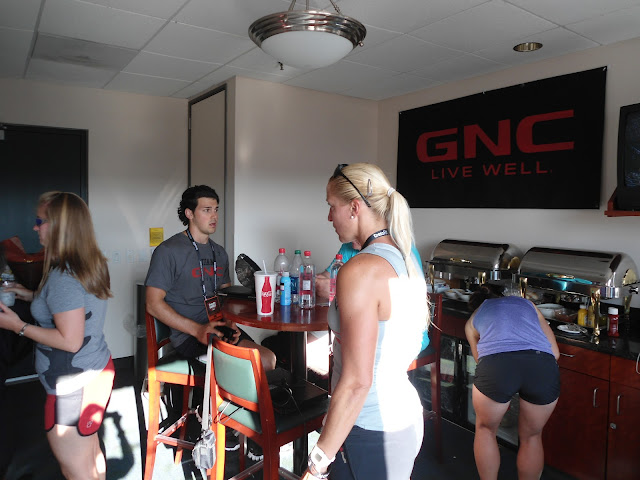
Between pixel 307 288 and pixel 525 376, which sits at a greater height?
pixel 307 288

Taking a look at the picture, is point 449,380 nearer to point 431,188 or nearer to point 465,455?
point 465,455

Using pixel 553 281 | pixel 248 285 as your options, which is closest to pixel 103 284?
pixel 248 285

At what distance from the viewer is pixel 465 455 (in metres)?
2.91

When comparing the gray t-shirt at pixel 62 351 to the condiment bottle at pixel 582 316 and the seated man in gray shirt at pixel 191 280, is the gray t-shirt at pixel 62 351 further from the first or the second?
the condiment bottle at pixel 582 316

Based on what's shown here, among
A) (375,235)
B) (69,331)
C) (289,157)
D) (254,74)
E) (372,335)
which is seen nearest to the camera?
Answer: (372,335)

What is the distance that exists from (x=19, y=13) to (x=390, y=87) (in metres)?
2.74

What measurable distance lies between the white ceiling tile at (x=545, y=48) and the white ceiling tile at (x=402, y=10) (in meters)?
0.69

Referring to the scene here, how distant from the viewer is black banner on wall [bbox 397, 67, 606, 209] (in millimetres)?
3123

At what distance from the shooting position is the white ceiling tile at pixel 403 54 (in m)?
3.04

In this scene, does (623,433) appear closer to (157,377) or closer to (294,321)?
(294,321)

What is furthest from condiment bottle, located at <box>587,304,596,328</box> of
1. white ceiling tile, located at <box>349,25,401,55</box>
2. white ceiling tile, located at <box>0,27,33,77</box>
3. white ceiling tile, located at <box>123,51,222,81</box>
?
white ceiling tile, located at <box>0,27,33,77</box>

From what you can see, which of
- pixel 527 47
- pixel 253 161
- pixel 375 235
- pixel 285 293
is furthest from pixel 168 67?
pixel 375 235

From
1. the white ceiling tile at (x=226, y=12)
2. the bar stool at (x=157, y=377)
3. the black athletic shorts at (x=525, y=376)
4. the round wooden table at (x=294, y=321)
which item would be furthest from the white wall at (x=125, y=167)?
the black athletic shorts at (x=525, y=376)

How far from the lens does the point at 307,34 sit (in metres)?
1.97
